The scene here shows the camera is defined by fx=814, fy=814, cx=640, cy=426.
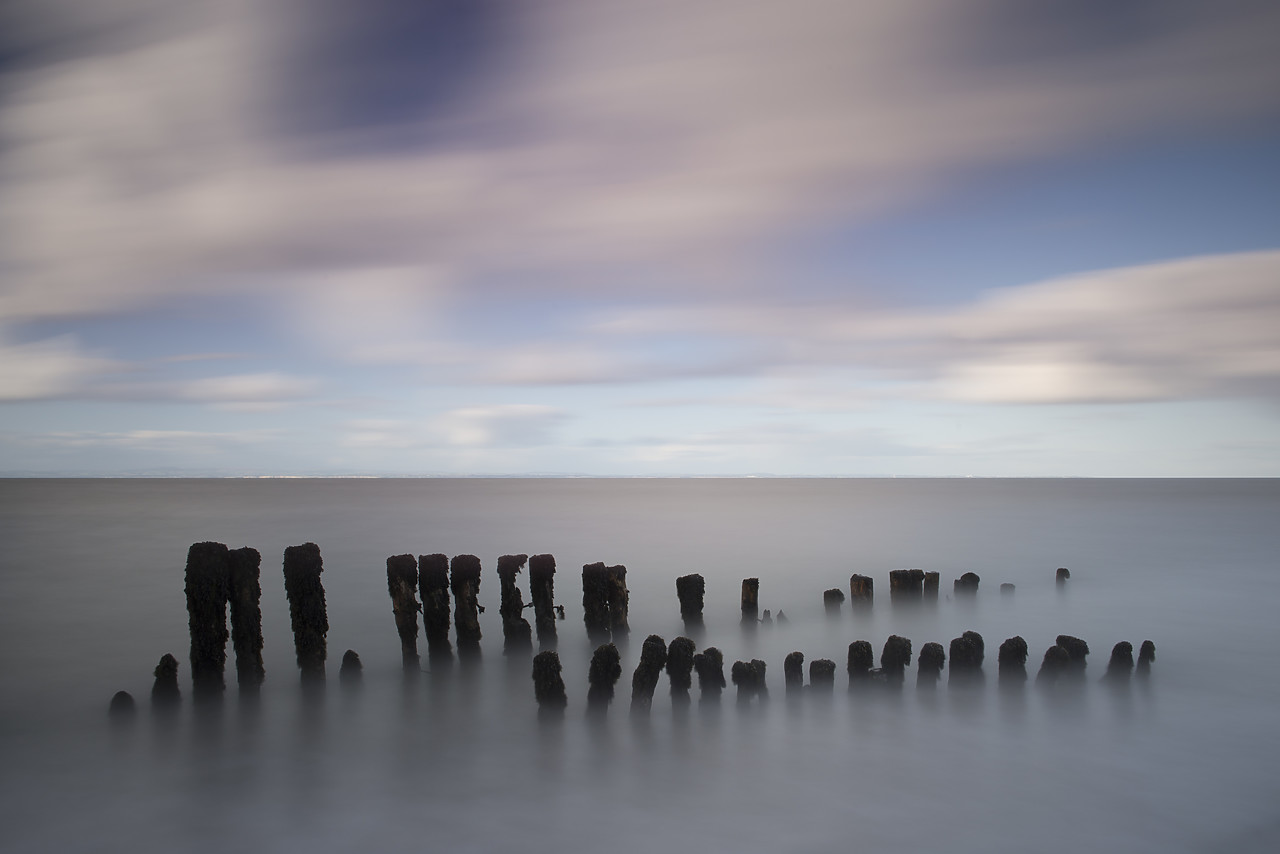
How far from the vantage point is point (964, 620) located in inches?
570

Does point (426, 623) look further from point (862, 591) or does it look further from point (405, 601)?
point (862, 591)

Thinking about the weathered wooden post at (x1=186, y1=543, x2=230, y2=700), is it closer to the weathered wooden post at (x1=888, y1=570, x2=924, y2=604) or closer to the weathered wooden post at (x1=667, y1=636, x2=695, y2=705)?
the weathered wooden post at (x1=667, y1=636, x2=695, y2=705)

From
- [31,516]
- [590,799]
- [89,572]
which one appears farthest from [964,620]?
[31,516]

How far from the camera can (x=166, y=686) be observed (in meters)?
9.06

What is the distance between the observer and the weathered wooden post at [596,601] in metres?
12.1

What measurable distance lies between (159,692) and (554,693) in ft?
14.7

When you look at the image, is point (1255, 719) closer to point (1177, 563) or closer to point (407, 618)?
point (407, 618)

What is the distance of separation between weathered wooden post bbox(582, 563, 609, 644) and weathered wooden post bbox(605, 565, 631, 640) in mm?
96

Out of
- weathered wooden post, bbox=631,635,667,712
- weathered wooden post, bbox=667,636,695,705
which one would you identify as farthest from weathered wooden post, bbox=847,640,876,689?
weathered wooden post, bbox=631,635,667,712

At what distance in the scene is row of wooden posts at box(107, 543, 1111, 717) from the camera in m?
8.55

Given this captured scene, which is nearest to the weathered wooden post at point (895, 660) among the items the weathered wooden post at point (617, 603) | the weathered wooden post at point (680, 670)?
the weathered wooden post at point (680, 670)

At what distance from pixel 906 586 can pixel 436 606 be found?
8.65 metres

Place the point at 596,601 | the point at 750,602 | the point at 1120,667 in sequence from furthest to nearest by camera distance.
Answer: the point at 750,602 → the point at 596,601 → the point at 1120,667

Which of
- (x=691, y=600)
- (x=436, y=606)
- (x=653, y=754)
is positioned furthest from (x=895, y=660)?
(x=436, y=606)
